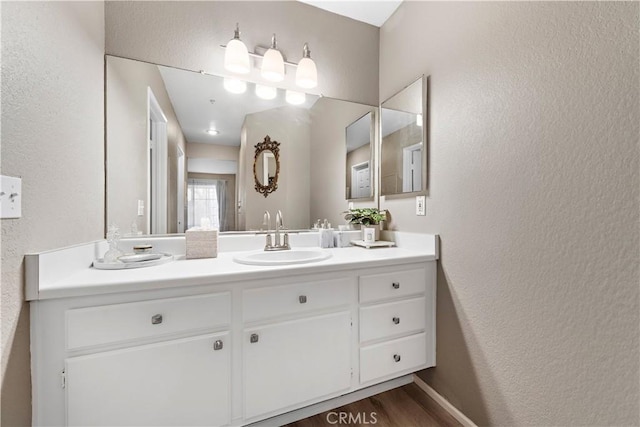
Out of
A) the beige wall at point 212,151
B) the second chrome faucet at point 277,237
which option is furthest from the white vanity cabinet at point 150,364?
the beige wall at point 212,151

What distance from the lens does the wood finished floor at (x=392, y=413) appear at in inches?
51.1

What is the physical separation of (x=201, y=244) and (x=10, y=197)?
2.46 feet

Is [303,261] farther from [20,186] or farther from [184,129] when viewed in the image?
[184,129]

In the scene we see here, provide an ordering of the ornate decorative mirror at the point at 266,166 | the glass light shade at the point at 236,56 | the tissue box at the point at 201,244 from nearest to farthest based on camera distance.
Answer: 1. the tissue box at the point at 201,244
2. the glass light shade at the point at 236,56
3. the ornate decorative mirror at the point at 266,166

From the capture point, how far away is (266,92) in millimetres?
1740

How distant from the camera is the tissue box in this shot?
55.1 inches

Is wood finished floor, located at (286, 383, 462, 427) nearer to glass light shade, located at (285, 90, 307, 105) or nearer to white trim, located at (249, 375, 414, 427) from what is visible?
white trim, located at (249, 375, 414, 427)

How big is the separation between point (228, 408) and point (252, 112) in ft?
5.19

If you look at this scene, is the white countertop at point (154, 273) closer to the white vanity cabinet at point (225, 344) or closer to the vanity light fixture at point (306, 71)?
the white vanity cabinet at point (225, 344)

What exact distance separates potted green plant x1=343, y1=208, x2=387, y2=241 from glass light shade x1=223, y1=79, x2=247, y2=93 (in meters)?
1.08

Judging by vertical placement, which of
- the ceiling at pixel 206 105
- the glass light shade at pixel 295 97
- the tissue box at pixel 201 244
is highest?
the glass light shade at pixel 295 97

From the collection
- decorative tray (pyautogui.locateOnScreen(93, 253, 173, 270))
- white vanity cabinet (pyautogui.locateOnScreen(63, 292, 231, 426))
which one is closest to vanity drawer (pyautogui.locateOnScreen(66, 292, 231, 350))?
white vanity cabinet (pyautogui.locateOnScreen(63, 292, 231, 426))

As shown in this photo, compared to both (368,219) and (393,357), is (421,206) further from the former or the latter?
(393,357)

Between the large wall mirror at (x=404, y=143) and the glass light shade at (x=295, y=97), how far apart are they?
60 centimetres
